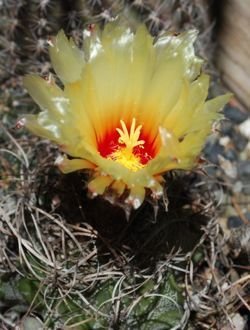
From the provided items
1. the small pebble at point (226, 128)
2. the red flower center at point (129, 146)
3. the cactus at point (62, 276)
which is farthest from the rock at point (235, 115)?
the red flower center at point (129, 146)

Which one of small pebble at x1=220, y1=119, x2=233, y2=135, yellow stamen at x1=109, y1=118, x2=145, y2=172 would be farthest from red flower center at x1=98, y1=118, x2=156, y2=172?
small pebble at x1=220, y1=119, x2=233, y2=135

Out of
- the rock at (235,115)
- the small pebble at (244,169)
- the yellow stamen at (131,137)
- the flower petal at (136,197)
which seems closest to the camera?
the flower petal at (136,197)

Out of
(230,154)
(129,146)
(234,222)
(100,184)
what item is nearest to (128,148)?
(129,146)

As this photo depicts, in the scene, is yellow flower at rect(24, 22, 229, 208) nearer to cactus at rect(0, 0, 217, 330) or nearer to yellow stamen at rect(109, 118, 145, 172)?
yellow stamen at rect(109, 118, 145, 172)

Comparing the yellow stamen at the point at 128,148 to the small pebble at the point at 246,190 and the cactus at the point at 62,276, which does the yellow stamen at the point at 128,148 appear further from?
the small pebble at the point at 246,190

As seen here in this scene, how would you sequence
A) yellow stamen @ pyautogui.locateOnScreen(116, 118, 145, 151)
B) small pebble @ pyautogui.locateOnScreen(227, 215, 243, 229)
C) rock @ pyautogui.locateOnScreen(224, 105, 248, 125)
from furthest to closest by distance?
rock @ pyautogui.locateOnScreen(224, 105, 248, 125)
small pebble @ pyautogui.locateOnScreen(227, 215, 243, 229)
yellow stamen @ pyautogui.locateOnScreen(116, 118, 145, 151)

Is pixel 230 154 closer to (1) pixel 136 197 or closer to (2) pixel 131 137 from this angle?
(2) pixel 131 137

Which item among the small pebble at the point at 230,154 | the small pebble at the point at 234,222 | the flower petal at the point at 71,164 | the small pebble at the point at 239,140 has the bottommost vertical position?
the small pebble at the point at 234,222

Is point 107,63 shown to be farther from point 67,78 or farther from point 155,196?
point 155,196
